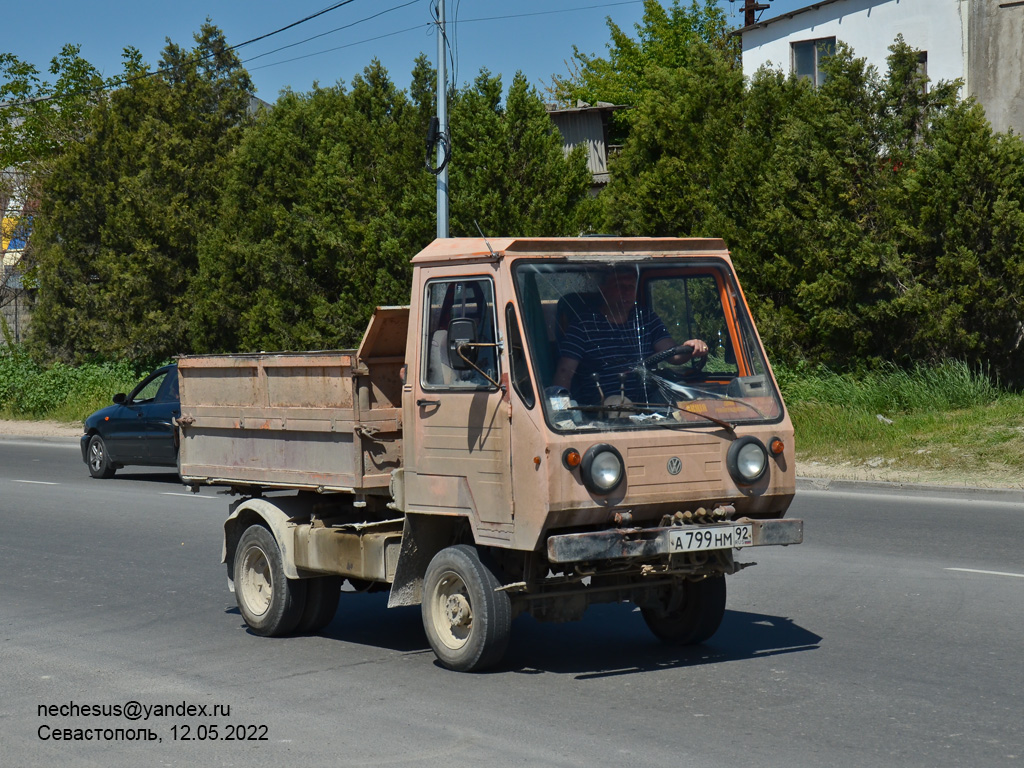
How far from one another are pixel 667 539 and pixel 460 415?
1280 mm

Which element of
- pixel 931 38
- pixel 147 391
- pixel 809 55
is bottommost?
pixel 147 391

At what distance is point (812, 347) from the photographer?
20.9 meters

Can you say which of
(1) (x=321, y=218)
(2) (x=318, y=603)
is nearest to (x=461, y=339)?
(2) (x=318, y=603)

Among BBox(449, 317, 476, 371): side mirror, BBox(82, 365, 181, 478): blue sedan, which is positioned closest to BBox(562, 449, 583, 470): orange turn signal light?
BBox(449, 317, 476, 371): side mirror

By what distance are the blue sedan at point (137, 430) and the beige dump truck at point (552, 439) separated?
1175 centimetres

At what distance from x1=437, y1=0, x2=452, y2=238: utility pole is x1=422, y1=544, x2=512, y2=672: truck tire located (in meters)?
14.8

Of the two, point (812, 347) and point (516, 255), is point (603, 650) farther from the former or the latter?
point (812, 347)

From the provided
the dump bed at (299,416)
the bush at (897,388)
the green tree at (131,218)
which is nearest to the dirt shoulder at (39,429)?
the green tree at (131,218)

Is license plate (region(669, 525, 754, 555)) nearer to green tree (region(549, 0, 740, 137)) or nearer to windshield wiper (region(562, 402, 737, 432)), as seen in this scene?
windshield wiper (region(562, 402, 737, 432))

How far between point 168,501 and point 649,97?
11946 mm

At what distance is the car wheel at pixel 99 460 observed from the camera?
65.2ft

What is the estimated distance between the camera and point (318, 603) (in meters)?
8.28

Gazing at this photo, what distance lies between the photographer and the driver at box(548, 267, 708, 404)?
673 centimetres

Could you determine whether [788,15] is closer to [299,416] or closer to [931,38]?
[931,38]
